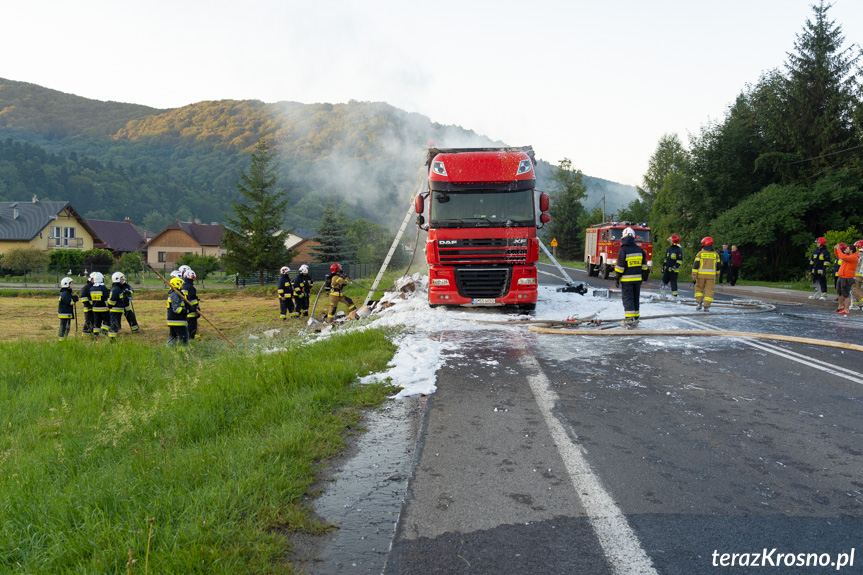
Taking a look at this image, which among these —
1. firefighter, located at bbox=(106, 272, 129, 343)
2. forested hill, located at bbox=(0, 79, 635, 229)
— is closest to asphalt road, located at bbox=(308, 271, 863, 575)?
firefighter, located at bbox=(106, 272, 129, 343)

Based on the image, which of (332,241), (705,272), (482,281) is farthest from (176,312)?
(332,241)

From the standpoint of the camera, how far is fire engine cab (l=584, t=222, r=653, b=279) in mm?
25172

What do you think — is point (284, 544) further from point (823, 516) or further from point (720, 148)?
point (720, 148)

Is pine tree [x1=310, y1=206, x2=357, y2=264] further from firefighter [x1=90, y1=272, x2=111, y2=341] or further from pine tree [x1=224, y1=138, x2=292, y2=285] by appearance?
firefighter [x1=90, y1=272, x2=111, y2=341]

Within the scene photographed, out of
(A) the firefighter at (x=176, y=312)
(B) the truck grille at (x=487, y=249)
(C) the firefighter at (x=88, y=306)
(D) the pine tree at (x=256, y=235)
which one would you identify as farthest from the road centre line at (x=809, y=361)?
(D) the pine tree at (x=256, y=235)

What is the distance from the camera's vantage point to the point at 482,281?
38.2 ft

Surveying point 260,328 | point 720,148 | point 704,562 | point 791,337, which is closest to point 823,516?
point 704,562

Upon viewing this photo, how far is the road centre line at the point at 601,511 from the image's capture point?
8.66ft

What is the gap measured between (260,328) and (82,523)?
1439cm

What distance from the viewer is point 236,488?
3381 mm

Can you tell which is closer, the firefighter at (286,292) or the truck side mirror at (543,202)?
the truck side mirror at (543,202)

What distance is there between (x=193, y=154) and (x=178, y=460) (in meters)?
180

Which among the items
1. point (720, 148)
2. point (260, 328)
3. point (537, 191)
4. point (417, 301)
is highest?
point (720, 148)

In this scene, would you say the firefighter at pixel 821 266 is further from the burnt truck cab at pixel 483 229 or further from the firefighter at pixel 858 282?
the burnt truck cab at pixel 483 229
